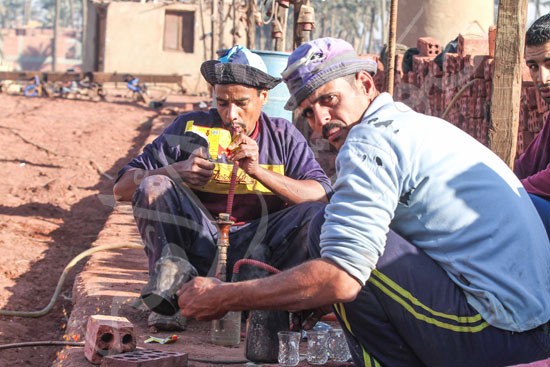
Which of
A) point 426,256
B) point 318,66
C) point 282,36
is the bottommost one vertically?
point 426,256

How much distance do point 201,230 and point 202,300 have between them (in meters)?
1.14

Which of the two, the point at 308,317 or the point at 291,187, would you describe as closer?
the point at 308,317

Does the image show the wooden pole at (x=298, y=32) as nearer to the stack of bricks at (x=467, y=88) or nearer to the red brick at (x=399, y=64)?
the stack of bricks at (x=467, y=88)

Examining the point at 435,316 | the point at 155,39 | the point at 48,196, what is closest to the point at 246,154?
the point at 435,316

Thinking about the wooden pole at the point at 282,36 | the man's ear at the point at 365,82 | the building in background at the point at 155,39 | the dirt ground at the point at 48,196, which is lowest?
the dirt ground at the point at 48,196

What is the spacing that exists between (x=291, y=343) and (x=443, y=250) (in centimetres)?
94

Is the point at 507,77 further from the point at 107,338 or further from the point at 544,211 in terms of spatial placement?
the point at 107,338

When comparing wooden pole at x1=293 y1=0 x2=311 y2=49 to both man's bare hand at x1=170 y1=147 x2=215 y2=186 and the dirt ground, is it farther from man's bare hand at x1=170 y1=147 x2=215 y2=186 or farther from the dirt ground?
man's bare hand at x1=170 y1=147 x2=215 y2=186

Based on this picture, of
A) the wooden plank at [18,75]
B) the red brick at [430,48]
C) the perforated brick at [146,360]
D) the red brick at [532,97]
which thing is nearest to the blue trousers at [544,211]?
the perforated brick at [146,360]

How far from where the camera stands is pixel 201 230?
348 cm

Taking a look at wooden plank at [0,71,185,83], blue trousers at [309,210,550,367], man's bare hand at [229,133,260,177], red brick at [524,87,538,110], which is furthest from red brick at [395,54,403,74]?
wooden plank at [0,71,185,83]

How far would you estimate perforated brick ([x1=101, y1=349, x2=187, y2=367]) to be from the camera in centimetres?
267

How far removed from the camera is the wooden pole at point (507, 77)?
11.5 feet

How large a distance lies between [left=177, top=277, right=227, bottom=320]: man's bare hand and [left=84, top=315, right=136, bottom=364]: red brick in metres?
0.61
